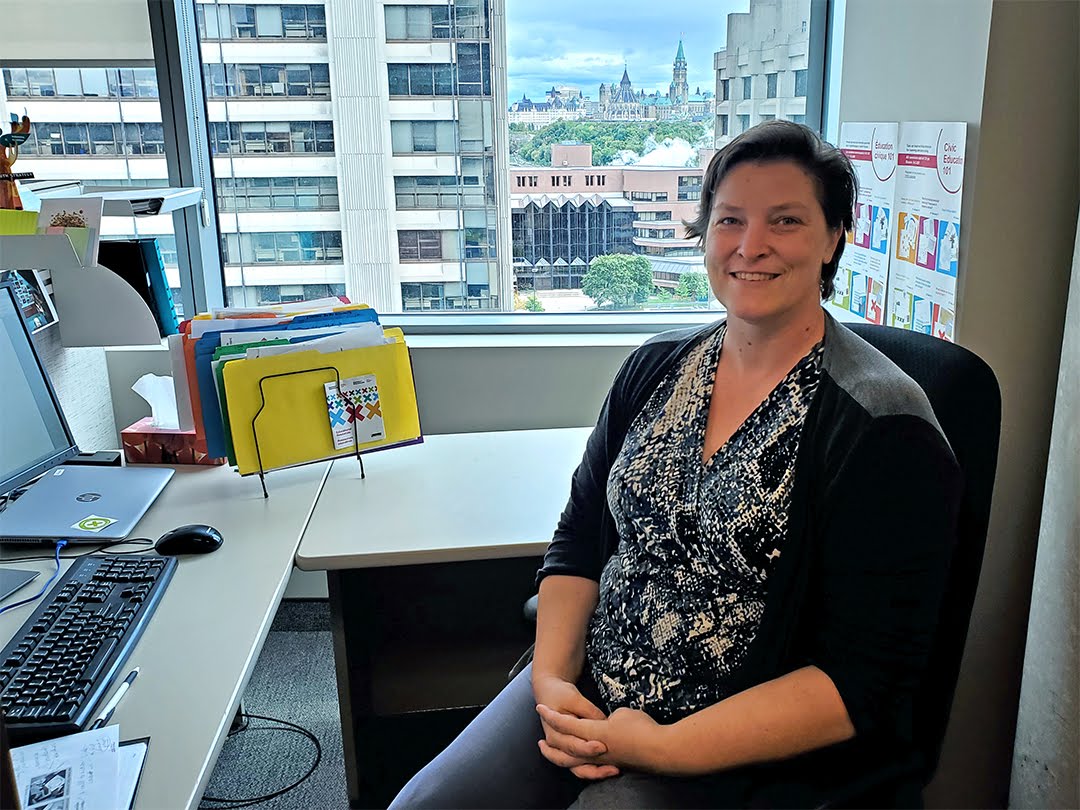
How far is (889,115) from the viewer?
1.88 m

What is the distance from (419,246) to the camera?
250 centimetres

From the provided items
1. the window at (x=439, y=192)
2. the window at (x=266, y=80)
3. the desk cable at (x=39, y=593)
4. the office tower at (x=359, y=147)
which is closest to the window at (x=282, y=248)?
the office tower at (x=359, y=147)

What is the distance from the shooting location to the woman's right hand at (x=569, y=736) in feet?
3.93

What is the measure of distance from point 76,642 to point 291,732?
42.0 inches

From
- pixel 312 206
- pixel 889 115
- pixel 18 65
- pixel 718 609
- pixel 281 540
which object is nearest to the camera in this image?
pixel 718 609

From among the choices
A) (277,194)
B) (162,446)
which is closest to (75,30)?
(277,194)

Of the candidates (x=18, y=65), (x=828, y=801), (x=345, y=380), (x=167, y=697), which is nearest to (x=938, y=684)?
(x=828, y=801)

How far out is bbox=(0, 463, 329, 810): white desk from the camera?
1032 millimetres

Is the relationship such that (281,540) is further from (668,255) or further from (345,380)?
(668,255)

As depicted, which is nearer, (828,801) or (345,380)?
(828,801)

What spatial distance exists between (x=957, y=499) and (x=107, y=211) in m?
1.79

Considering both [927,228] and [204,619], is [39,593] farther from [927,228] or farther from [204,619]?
[927,228]

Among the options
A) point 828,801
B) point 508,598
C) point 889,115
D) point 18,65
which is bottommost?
point 508,598

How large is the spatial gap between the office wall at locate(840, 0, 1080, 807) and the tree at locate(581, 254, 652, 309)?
0.92 metres
